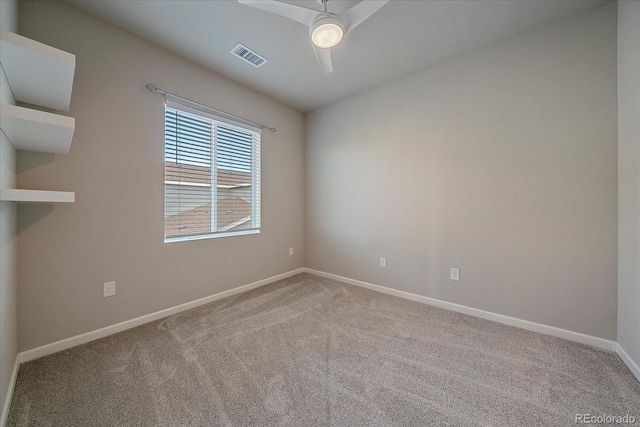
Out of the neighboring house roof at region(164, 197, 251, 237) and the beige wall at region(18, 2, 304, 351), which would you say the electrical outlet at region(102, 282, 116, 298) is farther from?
the neighboring house roof at region(164, 197, 251, 237)

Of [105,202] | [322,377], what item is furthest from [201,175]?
[322,377]

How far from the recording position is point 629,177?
1.64 m

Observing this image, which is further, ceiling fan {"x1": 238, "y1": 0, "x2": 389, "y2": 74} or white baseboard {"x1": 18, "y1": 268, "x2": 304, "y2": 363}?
white baseboard {"x1": 18, "y1": 268, "x2": 304, "y2": 363}

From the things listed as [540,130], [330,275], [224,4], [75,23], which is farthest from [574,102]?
[75,23]

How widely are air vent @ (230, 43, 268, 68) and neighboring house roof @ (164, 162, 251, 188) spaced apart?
121 cm

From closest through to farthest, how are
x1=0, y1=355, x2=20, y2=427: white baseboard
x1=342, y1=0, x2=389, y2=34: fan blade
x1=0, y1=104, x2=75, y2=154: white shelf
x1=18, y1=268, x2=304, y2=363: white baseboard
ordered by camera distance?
x1=0, y1=104, x2=75, y2=154: white shelf
x1=0, y1=355, x2=20, y2=427: white baseboard
x1=342, y1=0, x2=389, y2=34: fan blade
x1=18, y1=268, x2=304, y2=363: white baseboard

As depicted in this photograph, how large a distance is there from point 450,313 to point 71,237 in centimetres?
343

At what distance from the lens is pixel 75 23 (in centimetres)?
185

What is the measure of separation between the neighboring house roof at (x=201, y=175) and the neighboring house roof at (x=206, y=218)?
212mm

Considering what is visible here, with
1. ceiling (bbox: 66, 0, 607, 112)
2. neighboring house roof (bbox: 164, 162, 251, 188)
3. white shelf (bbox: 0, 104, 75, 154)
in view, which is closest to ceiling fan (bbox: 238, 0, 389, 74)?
ceiling (bbox: 66, 0, 607, 112)

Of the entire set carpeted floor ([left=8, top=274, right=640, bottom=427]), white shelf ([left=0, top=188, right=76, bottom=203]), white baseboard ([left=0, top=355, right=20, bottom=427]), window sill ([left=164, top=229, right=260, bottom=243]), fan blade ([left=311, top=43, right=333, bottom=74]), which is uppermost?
fan blade ([left=311, top=43, right=333, bottom=74])

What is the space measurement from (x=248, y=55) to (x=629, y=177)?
10.6 ft

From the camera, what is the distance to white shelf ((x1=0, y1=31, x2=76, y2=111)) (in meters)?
1.10

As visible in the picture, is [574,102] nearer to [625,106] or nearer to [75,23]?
[625,106]
